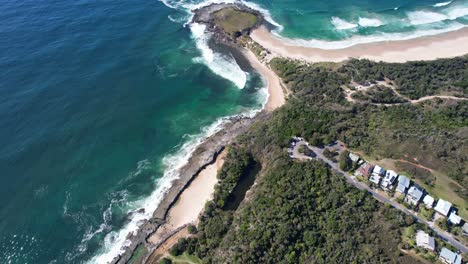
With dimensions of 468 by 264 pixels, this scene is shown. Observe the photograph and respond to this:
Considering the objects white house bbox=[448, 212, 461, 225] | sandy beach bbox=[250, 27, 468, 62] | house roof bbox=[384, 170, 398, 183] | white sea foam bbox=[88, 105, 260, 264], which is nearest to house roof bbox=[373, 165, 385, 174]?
house roof bbox=[384, 170, 398, 183]

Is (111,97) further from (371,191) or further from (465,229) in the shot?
(465,229)

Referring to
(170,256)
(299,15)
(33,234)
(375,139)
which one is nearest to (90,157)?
(33,234)

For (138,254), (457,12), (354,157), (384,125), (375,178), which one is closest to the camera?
(138,254)

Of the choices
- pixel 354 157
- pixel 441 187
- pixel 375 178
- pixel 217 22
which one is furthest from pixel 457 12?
pixel 375 178

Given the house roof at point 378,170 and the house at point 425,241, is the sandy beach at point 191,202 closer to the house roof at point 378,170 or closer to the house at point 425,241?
the house roof at point 378,170

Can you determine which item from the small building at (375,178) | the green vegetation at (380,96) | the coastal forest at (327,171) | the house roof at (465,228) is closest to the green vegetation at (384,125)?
the coastal forest at (327,171)

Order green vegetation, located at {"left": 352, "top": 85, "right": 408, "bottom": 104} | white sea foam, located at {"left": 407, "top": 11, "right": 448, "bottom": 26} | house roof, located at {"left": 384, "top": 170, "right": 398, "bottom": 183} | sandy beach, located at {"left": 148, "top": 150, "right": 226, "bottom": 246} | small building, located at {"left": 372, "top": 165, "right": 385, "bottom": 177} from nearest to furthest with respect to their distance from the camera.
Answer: house roof, located at {"left": 384, "top": 170, "right": 398, "bottom": 183} → small building, located at {"left": 372, "top": 165, "right": 385, "bottom": 177} → sandy beach, located at {"left": 148, "top": 150, "right": 226, "bottom": 246} → green vegetation, located at {"left": 352, "top": 85, "right": 408, "bottom": 104} → white sea foam, located at {"left": 407, "top": 11, "right": 448, "bottom": 26}

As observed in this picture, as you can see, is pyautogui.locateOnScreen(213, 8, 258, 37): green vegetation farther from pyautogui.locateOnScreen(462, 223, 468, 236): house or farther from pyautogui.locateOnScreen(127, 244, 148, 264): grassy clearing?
pyautogui.locateOnScreen(462, 223, 468, 236): house
